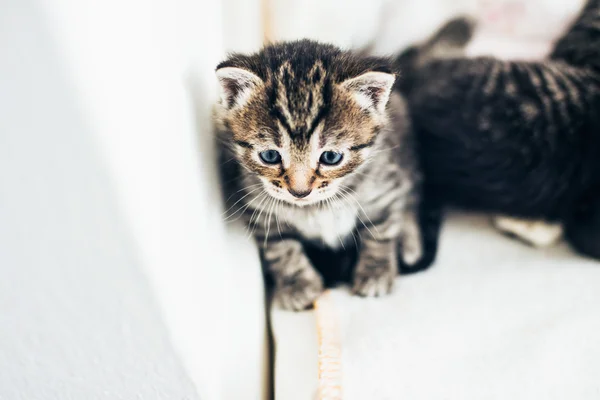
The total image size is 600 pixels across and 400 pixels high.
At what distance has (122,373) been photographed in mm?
583

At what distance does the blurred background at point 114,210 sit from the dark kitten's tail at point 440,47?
0.61 metres

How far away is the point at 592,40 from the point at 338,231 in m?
0.82

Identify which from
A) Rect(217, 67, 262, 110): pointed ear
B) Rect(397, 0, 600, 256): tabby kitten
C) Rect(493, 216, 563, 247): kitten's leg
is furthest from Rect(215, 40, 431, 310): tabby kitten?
Rect(493, 216, 563, 247): kitten's leg

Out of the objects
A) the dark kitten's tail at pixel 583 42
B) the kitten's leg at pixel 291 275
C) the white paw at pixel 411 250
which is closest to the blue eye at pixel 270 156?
the kitten's leg at pixel 291 275

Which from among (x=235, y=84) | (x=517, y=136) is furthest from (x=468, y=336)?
(x=235, y=84)

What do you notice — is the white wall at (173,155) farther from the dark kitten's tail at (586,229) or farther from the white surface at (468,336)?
the dark kitten's tail at (586,229)

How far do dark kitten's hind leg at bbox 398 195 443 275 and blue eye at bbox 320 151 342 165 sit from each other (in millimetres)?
351

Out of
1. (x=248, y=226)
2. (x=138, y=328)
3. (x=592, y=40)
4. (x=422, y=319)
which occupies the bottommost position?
(x=422, y=319)

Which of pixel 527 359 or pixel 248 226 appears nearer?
pixel 527 359

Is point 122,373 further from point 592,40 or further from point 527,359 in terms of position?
point 592,40

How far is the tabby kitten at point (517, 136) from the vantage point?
969 millimetres

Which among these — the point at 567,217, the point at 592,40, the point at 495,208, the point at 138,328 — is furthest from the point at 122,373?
the point at 592,40

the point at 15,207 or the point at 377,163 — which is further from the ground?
the point at 15,207

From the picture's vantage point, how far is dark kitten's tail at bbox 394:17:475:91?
3.90 ft
